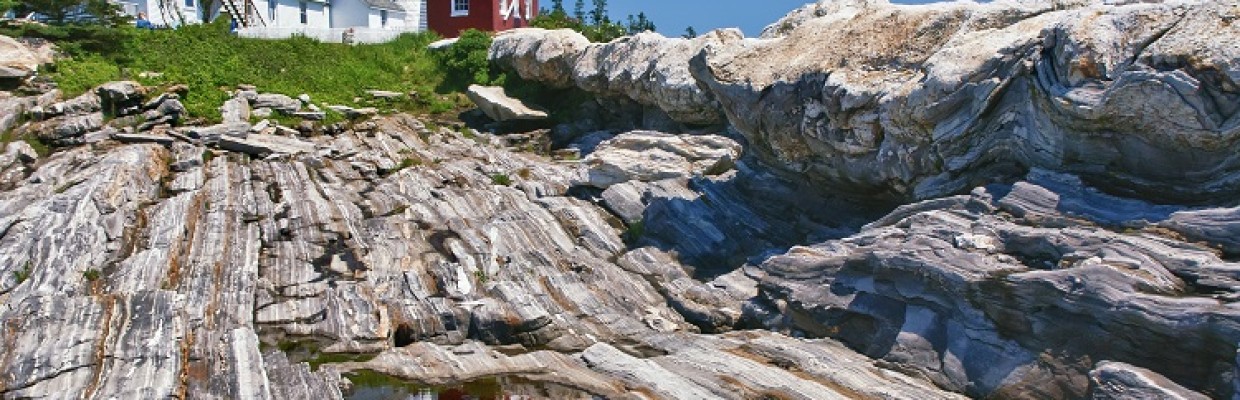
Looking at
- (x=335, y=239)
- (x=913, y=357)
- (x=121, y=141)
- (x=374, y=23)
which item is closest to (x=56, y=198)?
(x=335, y=239)

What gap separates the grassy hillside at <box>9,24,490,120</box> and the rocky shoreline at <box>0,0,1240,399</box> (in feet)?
23.8

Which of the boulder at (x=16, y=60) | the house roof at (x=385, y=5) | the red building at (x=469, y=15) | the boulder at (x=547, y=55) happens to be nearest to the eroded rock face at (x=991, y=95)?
the boulder at (x=547, y=55)

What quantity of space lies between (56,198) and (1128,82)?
23660 mm

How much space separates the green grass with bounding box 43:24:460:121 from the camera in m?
36.8

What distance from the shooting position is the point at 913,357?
16.2m

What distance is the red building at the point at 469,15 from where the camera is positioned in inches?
2404

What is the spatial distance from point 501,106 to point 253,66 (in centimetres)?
1310

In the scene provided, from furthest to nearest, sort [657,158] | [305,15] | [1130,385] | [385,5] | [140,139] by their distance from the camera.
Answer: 1. [385,5]
2. [305,15]
3. [140,139]
4. [657,158]
5. [1130,385]

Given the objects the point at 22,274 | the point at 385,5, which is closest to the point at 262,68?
the point at 385,5

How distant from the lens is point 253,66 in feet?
144

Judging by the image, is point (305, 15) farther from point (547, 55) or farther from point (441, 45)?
point (547, 55)

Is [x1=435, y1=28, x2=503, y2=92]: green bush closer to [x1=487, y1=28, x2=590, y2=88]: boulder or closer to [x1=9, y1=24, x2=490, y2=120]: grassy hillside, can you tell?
[x1=9, y1=24, x2=490, y2=120]: grassy hillside

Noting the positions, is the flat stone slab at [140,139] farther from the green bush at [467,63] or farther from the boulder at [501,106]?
Result: the green bush at [467,63]

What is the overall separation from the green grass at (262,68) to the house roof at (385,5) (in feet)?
34.3
